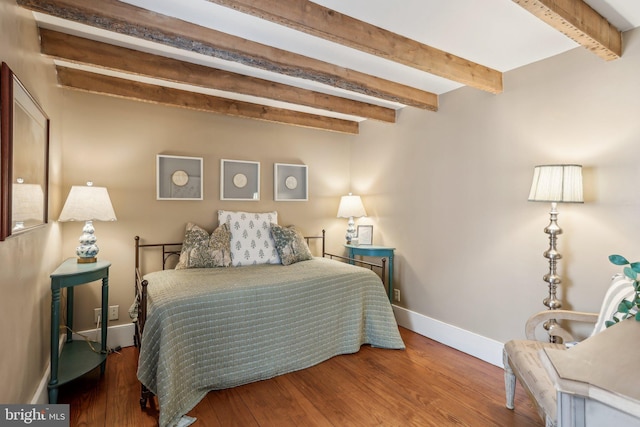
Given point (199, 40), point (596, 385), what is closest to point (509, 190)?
point (596, 385)

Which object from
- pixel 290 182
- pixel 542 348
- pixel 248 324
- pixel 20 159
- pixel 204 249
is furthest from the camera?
pixel 290 182

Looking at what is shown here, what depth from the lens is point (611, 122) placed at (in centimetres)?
210

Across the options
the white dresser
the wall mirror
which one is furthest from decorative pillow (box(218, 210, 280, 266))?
the white dresser

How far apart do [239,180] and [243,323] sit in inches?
68.1

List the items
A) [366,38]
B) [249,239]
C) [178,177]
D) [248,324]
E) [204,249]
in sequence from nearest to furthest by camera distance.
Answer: [366,38] < [248,324] < [204,249] < [178,177] < [249,239]

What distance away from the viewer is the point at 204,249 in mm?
3049

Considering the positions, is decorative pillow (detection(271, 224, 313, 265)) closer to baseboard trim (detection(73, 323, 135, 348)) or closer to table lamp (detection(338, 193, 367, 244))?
table lamp (detection(338, 193, 367, 244))

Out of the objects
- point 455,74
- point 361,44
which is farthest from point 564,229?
point 361,44

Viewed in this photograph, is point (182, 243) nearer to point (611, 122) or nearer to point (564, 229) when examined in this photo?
point (564, 229)

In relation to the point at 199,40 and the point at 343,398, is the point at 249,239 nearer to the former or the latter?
the point at 343,398

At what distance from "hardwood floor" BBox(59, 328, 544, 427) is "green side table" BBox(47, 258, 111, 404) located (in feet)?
0.56

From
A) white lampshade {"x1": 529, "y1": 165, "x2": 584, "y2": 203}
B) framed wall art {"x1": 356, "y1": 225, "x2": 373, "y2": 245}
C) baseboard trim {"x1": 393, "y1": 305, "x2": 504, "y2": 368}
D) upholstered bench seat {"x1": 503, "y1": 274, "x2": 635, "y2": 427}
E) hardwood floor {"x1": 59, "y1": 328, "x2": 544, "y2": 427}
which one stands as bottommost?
hardwood floor {"x1": 59, "y1": 328, "x2": 544, "y2": 427}

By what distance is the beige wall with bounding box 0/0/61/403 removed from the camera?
54.8 inches

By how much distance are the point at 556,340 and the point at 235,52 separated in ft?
9.43
